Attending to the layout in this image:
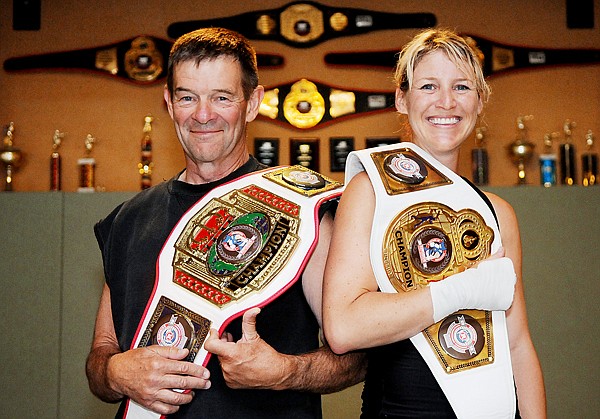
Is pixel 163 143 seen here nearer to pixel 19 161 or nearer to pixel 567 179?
pixel 19 161

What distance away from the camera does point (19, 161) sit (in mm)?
3723

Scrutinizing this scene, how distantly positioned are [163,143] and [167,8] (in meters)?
0.65

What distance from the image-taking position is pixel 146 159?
3.61 m

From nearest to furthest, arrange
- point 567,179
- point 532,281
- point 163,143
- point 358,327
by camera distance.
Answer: point 358,327, point 532,281, point 567,179, point 163,143

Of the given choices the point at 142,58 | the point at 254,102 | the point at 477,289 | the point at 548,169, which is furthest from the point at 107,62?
the point at 477,289

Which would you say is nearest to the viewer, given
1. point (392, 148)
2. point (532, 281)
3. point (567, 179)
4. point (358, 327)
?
point (358, 327)

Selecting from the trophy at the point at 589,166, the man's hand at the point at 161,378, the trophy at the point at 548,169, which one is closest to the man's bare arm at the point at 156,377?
the man's hand at the point at 161,378

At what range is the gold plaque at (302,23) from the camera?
12.6 ft

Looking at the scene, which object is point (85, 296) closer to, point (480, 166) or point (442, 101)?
point (480, 166)

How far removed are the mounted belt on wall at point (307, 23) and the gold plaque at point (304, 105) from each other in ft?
0.68

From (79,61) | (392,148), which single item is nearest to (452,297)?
(392,148)

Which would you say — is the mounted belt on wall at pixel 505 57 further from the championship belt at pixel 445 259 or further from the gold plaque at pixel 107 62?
the championship belt at pixel 445 259

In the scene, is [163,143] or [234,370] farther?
→ [163,143]

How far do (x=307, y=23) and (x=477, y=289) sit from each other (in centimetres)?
270
